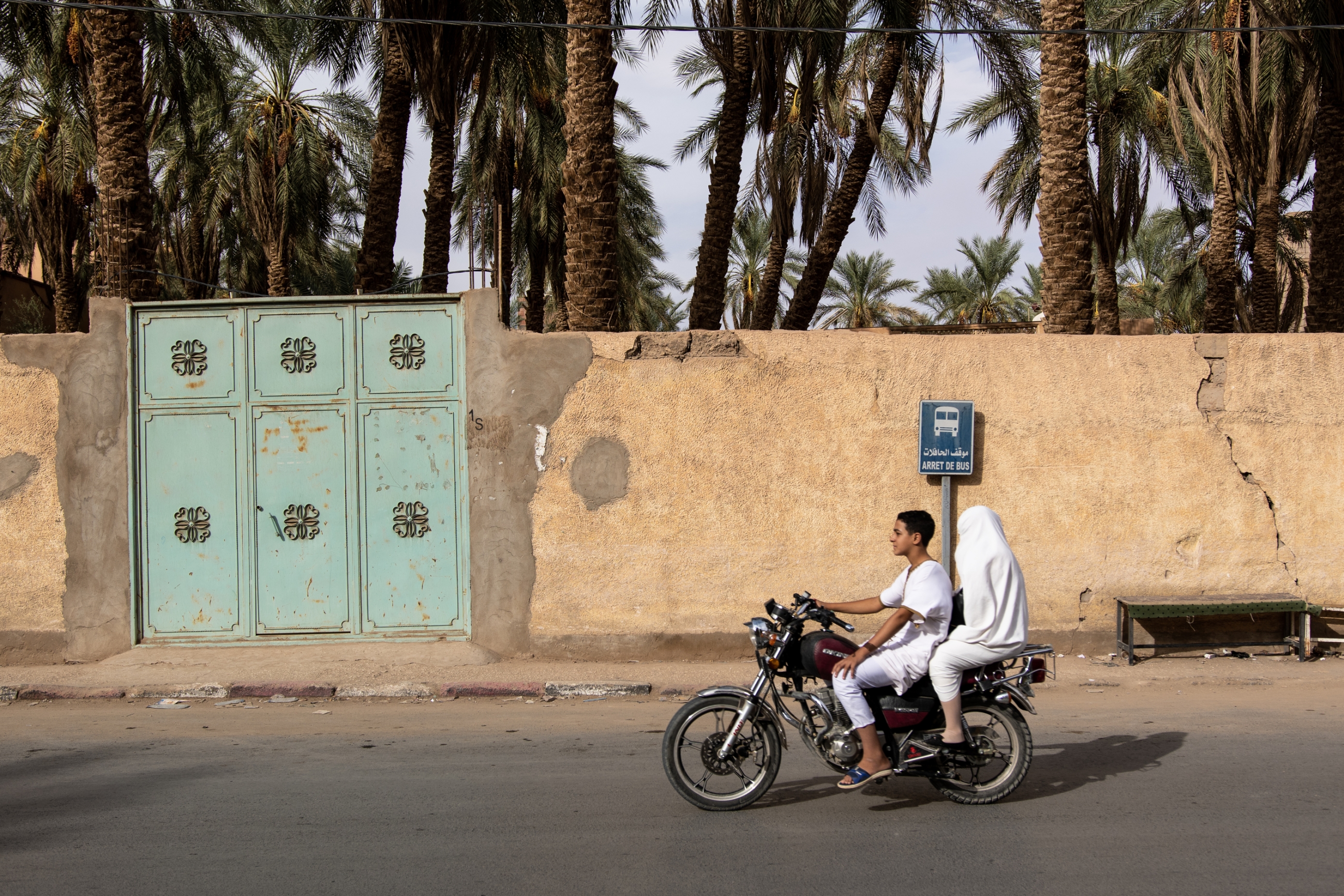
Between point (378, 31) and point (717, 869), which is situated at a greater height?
point (378, 31)

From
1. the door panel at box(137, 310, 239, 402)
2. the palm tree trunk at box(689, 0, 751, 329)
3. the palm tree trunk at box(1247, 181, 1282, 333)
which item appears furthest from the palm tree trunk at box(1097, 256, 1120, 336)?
the door panel at box(137, 310, 239, 402)

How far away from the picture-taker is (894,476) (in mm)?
8461

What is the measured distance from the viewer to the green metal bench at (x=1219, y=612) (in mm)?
8172

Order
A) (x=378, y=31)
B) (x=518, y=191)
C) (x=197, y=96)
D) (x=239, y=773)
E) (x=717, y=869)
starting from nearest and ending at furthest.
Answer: (x=717, y=869)
(x=239, y=773)
(x=378, y=31)
(x=197, y=96)
(x=518, y=191)

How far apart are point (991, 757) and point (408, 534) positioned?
5115 millimetres

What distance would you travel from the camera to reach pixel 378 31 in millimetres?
18141

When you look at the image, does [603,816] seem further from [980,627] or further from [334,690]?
[334,690]

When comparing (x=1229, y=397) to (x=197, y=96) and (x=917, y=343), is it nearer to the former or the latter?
(x=917, y=343)

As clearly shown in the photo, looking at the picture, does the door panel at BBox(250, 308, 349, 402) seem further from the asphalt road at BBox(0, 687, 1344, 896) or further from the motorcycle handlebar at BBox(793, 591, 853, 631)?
the motorcycle handlebar at BBox(793, 591, 853, 631)

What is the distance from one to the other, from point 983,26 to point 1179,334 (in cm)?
1312

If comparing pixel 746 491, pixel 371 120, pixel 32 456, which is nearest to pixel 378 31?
pixel 371 120

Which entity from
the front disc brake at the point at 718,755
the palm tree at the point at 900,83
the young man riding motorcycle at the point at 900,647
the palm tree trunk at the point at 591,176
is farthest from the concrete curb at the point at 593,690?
the palm tree at the point at 900,83

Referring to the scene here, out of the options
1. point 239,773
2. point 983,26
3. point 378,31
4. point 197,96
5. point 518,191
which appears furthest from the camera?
point 518,191

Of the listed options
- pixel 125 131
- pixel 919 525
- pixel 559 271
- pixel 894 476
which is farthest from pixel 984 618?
pixel 559 271
